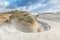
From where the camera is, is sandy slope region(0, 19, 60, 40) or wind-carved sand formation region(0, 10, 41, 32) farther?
wind-carved sand formation region(0, 10, 41, 32)

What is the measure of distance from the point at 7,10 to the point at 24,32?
480 millimetres

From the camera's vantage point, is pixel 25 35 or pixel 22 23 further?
pixel 22 23

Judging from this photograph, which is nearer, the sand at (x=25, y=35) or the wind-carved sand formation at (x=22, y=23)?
the sand at (x=25, y=35)

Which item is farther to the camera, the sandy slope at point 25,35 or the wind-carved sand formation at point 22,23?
the wind-carved sand formation at point 22,23

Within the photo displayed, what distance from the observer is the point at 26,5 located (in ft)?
4.64

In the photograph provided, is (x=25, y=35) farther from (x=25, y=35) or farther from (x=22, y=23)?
(x=22, y=23)

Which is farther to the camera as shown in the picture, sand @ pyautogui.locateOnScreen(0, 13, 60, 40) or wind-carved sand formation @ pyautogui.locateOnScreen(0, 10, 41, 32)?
wind-carved sand formation @ pyautogui.locateOnScreen(0, 10, 41, 32)

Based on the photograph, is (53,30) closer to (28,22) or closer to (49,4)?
(28,22)

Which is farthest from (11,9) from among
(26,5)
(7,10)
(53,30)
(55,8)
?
(53,30)

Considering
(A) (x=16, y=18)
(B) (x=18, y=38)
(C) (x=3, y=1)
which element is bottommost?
(B) (x=18, y=38)

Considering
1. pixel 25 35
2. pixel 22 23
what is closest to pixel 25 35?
pixel 25 35

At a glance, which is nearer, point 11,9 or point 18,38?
point 18,38

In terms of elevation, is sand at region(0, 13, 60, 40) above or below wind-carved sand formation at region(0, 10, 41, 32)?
below

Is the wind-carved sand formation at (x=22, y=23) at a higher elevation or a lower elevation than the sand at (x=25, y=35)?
higher
